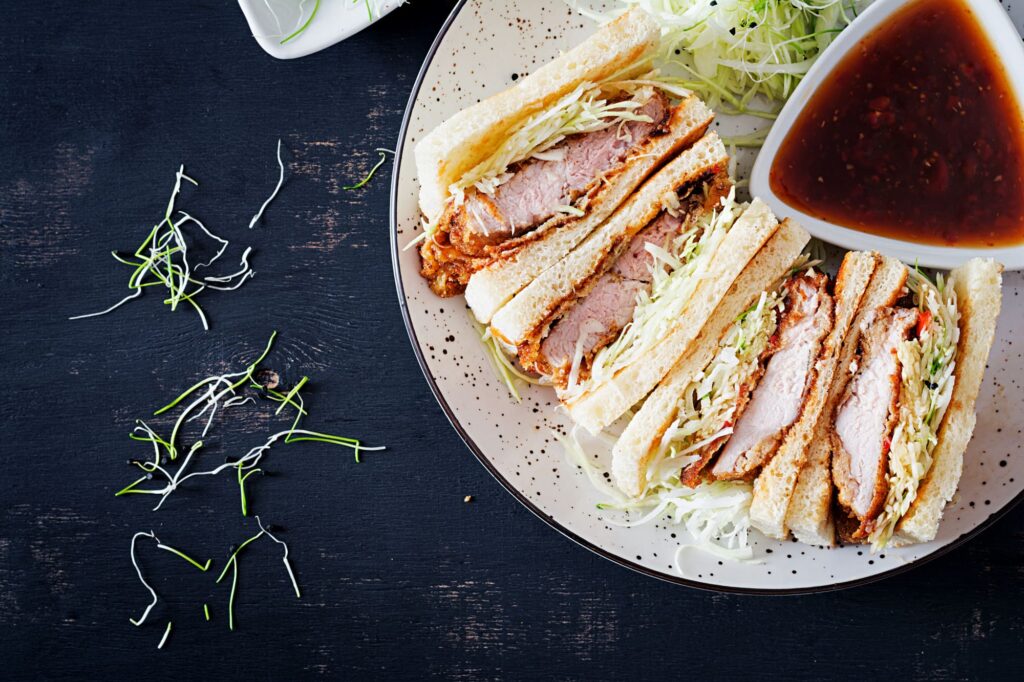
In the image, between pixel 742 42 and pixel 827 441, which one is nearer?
pixel 827 441

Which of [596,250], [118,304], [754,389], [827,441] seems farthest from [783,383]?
[118,304]

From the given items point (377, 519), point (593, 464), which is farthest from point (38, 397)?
point (593, 464)

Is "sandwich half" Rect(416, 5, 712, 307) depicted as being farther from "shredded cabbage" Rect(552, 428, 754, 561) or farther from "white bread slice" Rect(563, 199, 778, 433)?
"shredded cabbage" Rect(552, 428, 754, 561)

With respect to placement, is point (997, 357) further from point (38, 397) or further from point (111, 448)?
point (38, 397)

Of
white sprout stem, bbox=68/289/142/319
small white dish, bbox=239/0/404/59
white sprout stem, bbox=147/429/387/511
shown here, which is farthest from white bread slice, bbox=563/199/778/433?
white sprout stem, bbox=68/289/142/319

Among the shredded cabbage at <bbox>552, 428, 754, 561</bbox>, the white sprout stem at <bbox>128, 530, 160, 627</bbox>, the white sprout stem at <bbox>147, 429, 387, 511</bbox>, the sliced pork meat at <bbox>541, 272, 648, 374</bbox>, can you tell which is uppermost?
the sliced pork meat at <bbox>541, 272, 648, 374</bbox>

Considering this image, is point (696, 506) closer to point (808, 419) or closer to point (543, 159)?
point (808, 419)

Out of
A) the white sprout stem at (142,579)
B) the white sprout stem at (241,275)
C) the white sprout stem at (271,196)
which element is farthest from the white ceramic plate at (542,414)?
the white sprout stem at (142,579)
